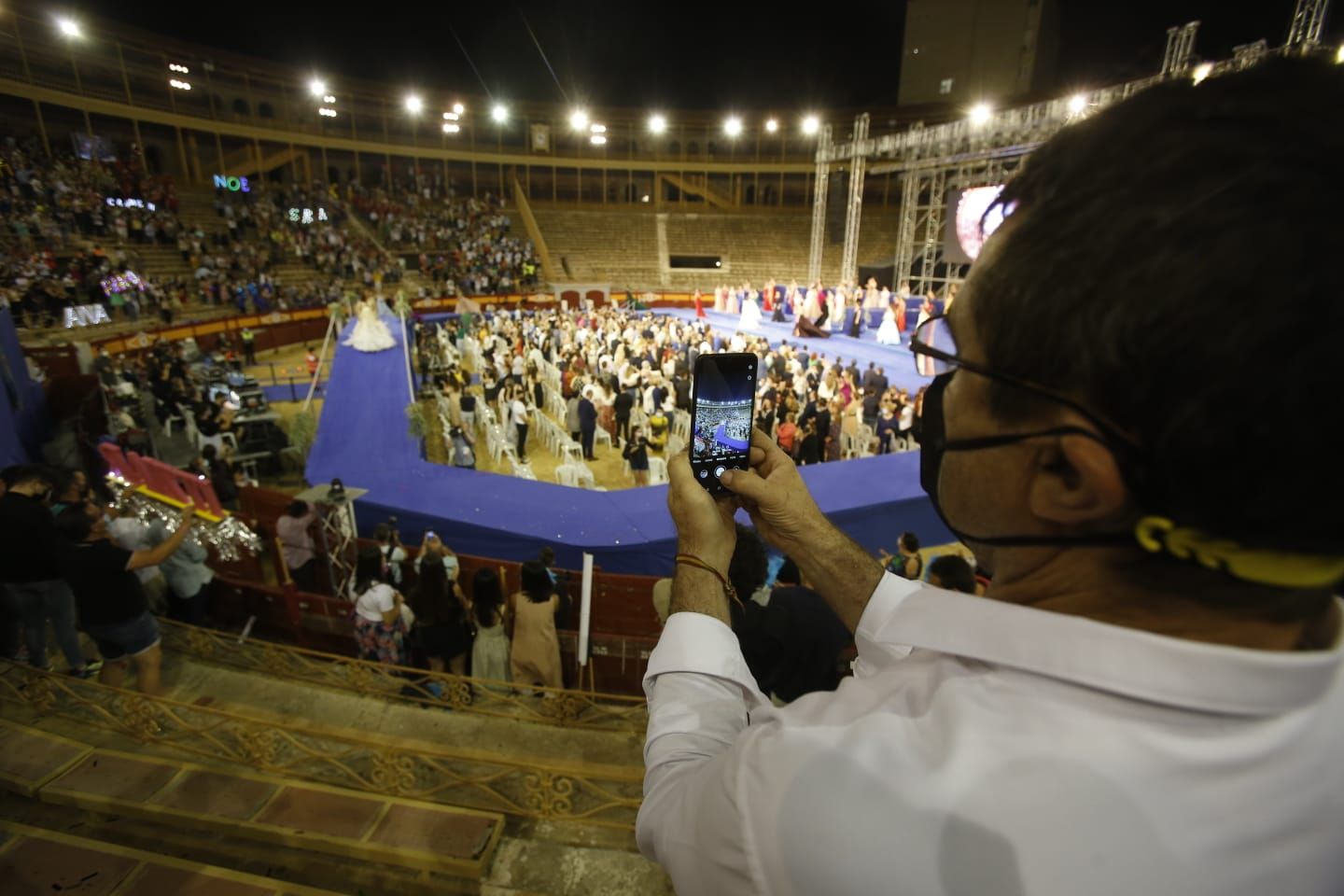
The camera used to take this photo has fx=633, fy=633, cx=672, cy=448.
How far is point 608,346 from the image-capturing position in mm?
14734

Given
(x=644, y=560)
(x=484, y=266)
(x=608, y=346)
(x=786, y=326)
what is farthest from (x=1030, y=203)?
(x=484, y=266)

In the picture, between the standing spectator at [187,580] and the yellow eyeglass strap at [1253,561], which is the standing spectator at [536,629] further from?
the yellow eyeglass strap at [1253,561]

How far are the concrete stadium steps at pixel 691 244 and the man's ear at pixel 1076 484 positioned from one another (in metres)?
33.3

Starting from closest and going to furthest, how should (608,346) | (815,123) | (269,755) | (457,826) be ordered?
(457,826) → (269,755) → (608,346) → (815,123)

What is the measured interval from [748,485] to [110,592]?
4282mm

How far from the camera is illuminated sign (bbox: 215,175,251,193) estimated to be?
1066 inches

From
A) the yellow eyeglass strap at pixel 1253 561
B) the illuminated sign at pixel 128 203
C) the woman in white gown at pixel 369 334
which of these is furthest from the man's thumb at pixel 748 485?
the illuminated sign at pixel 128 203

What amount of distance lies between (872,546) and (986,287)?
6.47m

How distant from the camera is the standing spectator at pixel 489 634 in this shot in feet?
14.5

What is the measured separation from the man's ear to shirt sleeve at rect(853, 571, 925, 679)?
0.90ft

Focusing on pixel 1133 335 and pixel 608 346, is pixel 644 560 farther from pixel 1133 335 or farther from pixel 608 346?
pixel 608 346

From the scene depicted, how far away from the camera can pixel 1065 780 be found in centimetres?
55

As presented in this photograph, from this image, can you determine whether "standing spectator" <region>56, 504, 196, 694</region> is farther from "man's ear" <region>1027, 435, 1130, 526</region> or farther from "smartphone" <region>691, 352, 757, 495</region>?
"man's ear" <region>1027, 435, 1130, 526</region>

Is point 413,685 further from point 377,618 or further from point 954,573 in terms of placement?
point 954,573
